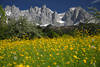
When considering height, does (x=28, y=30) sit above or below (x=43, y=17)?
below

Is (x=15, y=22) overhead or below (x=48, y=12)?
below

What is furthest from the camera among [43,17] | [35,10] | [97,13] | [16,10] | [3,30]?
[35,10]

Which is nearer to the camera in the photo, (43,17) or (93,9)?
(93,9)

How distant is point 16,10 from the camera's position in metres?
152

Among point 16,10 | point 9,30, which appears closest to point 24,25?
point 9,30

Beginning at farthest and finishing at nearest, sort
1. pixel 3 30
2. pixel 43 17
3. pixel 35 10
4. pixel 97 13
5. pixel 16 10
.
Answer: pixel 35 10 → pixel 43 17 → pixel 16 10 → pixel 3 30 → pixel 97 13

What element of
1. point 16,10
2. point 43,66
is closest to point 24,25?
point 43,66

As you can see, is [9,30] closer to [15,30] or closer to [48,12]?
[15,30]

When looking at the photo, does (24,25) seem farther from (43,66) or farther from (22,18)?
(43,66)

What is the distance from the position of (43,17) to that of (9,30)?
169 m

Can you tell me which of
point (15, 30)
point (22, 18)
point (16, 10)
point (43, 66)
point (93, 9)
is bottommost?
point (43, 66)

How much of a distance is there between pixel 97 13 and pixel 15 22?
888cm

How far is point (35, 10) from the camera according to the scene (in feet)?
625

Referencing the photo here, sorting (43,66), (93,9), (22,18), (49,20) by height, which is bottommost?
(43,66)
